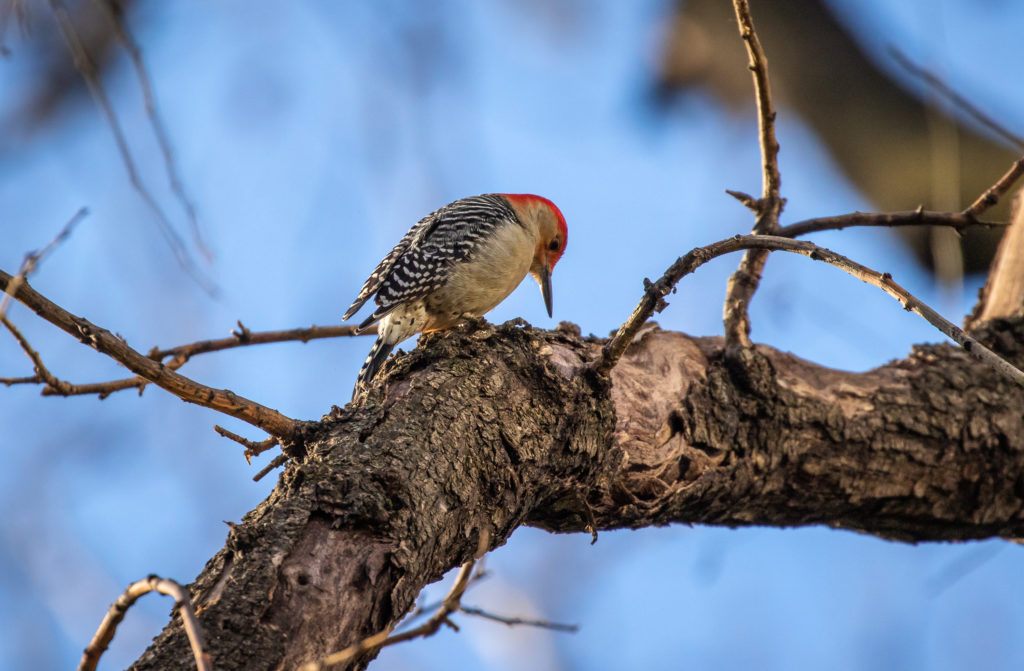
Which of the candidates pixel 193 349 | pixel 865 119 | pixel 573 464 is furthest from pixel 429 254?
pixel 865 119

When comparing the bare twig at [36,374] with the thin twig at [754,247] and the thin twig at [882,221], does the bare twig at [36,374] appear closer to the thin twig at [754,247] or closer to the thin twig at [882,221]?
the thin twig at [754,247]

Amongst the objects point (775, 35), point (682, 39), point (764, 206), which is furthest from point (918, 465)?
point (682, 39)

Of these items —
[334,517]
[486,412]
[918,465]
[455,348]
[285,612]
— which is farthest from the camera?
[918,465]

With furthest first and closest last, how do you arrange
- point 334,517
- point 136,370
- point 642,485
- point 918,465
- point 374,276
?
1. point 374,276
2. point 918,465
3. point 642,485
4. point 136,370
5. point 334,517

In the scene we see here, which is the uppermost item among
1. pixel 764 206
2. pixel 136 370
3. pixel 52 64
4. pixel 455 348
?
pixel 52 64

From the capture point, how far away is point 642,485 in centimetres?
317

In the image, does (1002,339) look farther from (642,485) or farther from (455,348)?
(455,348)

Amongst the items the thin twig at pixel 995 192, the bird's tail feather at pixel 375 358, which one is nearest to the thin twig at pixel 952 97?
the thin twig at pixel 995 192

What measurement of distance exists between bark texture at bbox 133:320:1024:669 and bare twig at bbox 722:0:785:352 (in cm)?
14

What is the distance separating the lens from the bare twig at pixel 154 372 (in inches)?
88.5

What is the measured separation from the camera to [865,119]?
589cm

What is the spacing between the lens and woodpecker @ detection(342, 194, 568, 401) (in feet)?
14.9

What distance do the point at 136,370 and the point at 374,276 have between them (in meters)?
2.71

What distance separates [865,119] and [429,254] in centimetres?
331
